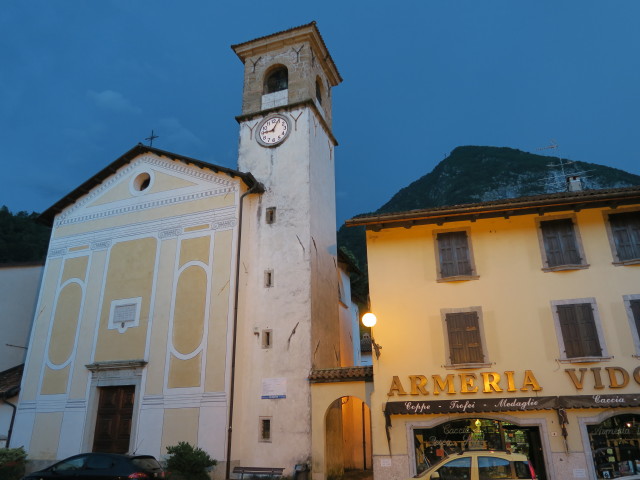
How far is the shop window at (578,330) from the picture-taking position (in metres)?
13.2

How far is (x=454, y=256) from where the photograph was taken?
15000 mm

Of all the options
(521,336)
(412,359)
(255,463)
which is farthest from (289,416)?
(521,336)

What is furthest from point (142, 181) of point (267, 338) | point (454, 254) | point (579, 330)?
point (579, 330)

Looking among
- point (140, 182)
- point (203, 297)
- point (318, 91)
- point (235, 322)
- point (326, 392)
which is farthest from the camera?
point (318, 91)

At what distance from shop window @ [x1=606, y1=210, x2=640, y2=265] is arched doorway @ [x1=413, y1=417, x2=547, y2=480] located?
541 centimetres

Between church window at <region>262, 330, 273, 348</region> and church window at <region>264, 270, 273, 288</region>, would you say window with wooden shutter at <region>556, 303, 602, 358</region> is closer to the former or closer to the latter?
church window at <region>262, 330, 273, 348</region>

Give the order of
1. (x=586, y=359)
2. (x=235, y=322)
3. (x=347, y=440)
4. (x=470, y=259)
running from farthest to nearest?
1. (x=347, y=440)
2. (x=235, y=322)
3. (x=470, y=259)
4. (x=586, y=359)

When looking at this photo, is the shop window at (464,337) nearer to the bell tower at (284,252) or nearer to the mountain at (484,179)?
the bell tower at (284,252)

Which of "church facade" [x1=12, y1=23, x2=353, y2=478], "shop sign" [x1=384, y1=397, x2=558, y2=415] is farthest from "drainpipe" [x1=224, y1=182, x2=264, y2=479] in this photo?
"shop sign" [x1=384, y1=397, x2=558, y2=415]

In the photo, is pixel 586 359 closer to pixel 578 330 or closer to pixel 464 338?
pixel 578 330

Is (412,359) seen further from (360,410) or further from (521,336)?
(360,410)

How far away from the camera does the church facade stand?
17344 millimetres

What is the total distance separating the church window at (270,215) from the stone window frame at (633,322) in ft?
40.5

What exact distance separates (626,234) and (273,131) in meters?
14.1
